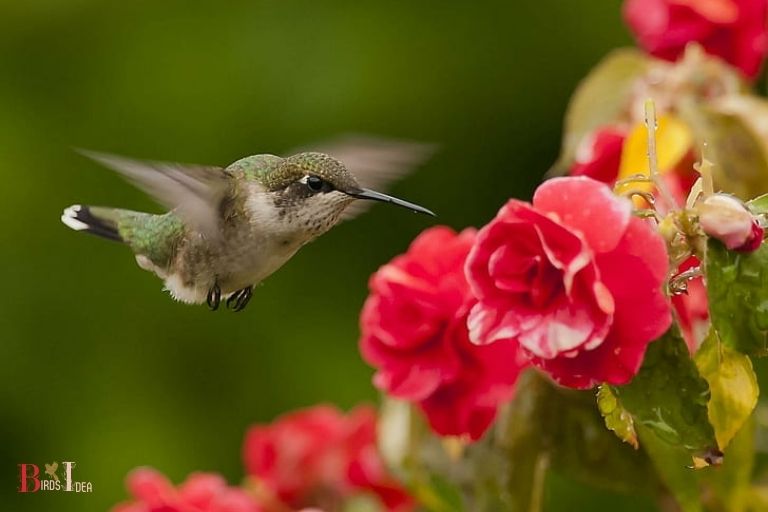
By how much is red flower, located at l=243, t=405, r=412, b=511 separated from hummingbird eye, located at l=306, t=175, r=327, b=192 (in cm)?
44

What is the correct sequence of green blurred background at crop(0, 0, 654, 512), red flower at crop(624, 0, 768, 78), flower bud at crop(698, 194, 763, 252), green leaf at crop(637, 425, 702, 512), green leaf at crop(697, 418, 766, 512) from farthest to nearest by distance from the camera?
green blurred background at crop(0, 0, 654, 512) → red flower at crop(624, 0, 768, 78) → green leaf at crop(697, 418, 766, 512) → green leaf at crop(637, 425, 702, 512) → flower bud at crop(698, 194, 763, 252)

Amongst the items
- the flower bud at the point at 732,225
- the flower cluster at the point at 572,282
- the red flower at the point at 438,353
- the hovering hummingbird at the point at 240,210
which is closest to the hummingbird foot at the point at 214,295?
the hovering hummingbird at the point at 240,210

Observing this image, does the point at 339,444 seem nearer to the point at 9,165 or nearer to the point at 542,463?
the point at 542,463

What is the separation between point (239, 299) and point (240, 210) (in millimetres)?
56

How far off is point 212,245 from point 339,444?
49 cm

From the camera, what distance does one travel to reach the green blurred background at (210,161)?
230 cm

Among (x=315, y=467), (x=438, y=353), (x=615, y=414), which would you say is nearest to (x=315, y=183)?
(x=438, y=353)

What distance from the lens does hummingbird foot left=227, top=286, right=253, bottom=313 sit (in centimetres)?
85

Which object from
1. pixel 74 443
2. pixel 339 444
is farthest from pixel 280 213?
pixel 74 443

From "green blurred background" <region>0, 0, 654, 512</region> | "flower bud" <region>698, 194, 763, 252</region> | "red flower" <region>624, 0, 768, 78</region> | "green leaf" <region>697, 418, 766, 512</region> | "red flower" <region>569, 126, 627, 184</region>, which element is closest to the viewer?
"flower bud" <region>698, 194, 763, 252</region>

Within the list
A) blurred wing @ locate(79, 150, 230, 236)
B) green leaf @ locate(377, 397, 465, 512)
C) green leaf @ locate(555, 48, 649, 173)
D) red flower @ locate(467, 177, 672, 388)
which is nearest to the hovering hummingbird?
blurred wing @ locate(79, 150, 230, 236)

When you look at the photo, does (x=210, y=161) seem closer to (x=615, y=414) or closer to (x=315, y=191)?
(x=315, y=191)

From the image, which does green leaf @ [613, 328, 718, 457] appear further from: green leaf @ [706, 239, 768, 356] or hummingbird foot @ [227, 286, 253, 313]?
hummingbird foot @ [227, 286, 253, 313]

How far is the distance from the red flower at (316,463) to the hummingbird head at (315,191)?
434mm
